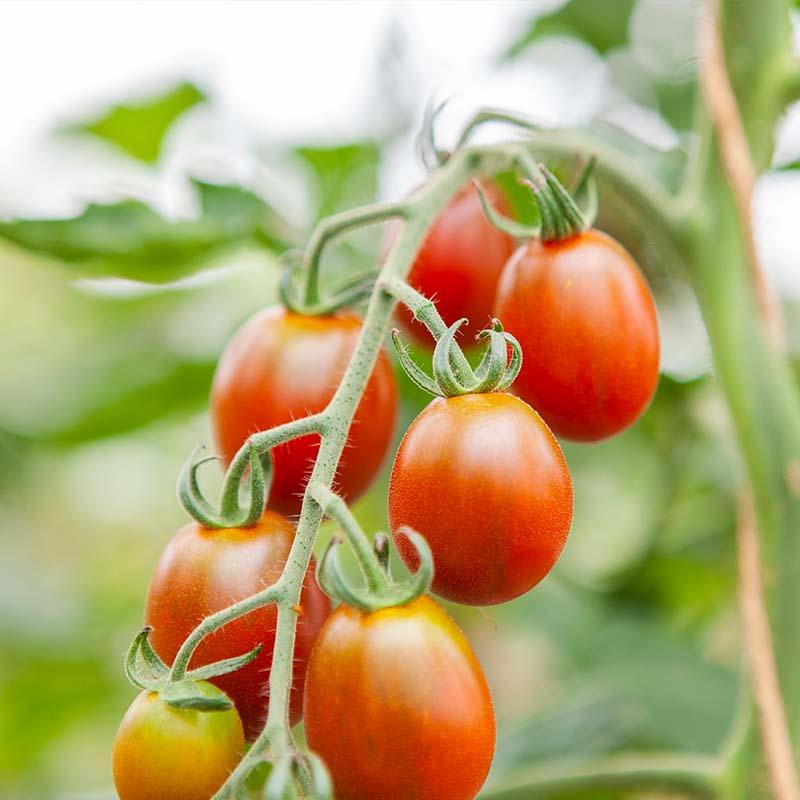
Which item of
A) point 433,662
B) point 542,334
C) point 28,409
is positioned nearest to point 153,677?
point 433,662

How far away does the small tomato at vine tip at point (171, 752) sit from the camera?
21.2 inches

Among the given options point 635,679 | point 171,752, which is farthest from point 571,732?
point 171,752

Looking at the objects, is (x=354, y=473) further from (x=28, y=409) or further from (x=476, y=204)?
(x=28, y=409)

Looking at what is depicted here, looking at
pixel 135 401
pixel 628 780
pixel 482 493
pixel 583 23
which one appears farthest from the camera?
pixel 583 23

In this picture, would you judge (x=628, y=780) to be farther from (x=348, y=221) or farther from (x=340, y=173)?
(x=340, y=173)

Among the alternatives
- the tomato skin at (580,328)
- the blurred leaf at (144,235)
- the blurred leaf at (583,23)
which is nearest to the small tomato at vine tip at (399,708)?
the tomato skin at (580,328)

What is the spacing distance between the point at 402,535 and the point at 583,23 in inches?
52.9

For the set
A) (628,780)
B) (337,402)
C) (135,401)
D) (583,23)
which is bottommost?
(628,780)

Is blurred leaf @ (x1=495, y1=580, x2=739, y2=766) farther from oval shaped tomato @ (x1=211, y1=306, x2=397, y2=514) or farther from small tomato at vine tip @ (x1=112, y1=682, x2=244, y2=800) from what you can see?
small tomato at vine tip @ (x1=112, y1=682, x2=244, y2=800)

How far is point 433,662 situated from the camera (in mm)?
525

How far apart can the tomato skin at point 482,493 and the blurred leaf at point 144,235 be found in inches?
20.5

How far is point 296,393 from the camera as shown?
776 mm

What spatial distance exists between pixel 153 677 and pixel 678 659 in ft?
3.36

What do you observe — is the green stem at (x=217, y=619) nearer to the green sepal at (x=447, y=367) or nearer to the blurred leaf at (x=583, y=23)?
the green sepal at (x=447, y=367)
